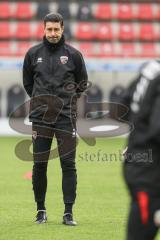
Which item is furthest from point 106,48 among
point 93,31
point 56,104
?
point 56,104

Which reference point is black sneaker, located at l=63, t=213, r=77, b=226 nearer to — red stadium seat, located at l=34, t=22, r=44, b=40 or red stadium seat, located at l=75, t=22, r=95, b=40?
red stadium seat, located at l=34, t=22, r=44, b=40

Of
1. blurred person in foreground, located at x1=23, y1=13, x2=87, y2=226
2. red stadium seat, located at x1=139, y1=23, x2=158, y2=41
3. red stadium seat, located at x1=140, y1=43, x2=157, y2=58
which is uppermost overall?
blurred person in foreground, located at x1=23, y1=13, x2=87, y2=226

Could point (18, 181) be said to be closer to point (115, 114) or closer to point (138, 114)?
point (115, 114)

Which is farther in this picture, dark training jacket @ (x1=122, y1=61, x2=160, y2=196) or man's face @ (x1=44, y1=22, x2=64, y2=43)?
man's face @ (x1=44, y1=22, x2=64, y2=43)

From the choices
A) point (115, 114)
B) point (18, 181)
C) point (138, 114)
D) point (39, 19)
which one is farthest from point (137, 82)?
point (39, 19)

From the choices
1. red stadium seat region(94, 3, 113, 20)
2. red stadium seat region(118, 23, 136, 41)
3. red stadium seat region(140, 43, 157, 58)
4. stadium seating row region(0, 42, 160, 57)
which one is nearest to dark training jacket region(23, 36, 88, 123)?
stadium seating row region(0, 42, 160, 57)

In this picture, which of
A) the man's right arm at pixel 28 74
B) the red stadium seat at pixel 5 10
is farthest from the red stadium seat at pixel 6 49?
the man's right arm at pixel 28 74

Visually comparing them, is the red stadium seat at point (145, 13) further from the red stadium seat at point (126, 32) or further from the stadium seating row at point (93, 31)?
the red stadium seat at point (126, 32)

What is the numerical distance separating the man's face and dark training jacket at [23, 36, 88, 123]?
0.25ft

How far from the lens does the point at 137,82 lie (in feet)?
13.6

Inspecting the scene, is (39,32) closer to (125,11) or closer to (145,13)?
(125,11)

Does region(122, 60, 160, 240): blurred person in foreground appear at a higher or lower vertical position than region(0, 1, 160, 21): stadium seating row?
higher

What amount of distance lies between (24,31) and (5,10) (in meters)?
1.16

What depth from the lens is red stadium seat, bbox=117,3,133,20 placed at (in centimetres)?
2709
